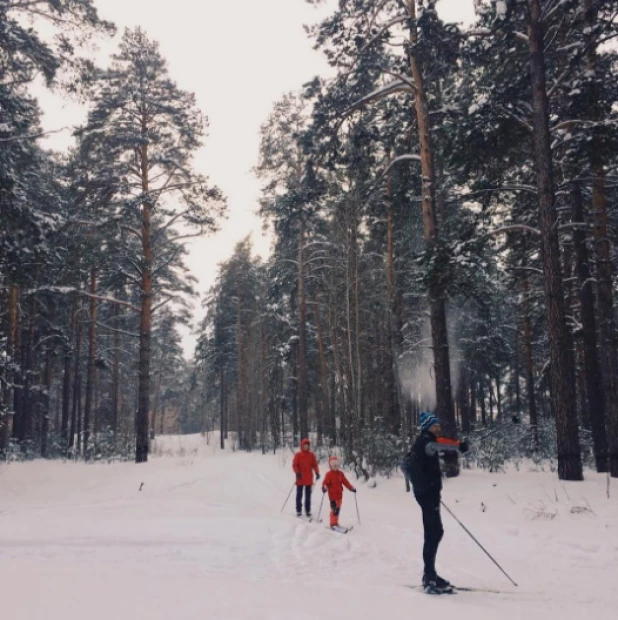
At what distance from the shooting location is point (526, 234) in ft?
48.7

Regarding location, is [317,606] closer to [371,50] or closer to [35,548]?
[35,548]

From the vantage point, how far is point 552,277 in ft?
34.5

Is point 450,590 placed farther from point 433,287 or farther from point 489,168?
point 489,168

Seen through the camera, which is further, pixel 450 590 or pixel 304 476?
pixel 304 476

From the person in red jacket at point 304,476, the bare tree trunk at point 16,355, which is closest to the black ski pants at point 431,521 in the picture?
the person in red jacket at point 304,476

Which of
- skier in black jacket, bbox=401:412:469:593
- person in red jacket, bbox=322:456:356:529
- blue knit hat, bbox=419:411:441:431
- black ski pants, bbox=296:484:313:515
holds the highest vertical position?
blue knit hat, bbox=419:411:441:431

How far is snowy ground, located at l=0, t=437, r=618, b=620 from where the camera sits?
15.2 feet

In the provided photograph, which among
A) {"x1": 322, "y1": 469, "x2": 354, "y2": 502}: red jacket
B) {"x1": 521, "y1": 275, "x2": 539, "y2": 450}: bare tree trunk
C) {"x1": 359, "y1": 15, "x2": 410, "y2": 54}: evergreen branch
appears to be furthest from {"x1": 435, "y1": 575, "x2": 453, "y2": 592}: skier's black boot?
{"x1": 521, "y1": 275, "x2": 539, "y2": 450}: bare tree trunk

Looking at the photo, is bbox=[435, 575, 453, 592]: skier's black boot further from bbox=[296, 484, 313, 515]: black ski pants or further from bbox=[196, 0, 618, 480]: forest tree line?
bbox=[296, 484, 313, 515]: black ski pants

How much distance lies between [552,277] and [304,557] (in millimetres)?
7560

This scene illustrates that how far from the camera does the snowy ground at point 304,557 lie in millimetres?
4641

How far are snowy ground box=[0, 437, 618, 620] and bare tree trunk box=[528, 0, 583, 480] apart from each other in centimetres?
81

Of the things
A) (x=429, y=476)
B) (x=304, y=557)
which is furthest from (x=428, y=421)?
(x=304, y=557)

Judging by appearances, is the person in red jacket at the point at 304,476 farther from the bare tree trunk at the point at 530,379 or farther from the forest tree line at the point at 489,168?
the bare tree trunk at the point at 530,379
